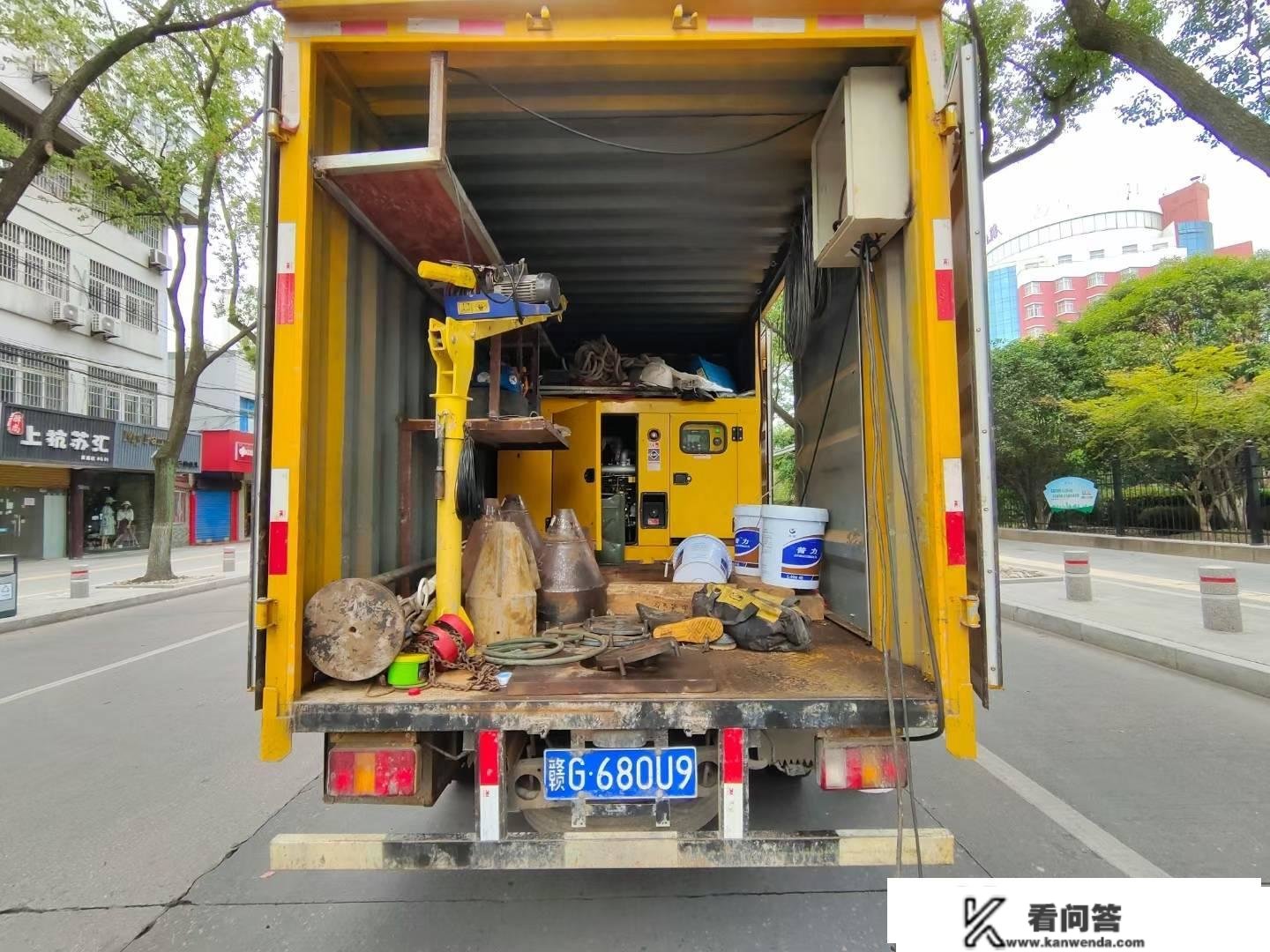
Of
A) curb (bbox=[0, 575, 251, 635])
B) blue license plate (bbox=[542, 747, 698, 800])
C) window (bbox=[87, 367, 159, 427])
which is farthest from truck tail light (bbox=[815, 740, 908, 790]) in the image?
window (bbox=[87, 367, 159, 427])

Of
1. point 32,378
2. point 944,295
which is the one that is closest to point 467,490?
point 944,295

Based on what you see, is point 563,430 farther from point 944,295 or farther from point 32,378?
point 32,378

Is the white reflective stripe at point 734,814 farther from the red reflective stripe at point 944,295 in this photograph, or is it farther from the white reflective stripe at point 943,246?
the white reflective stripe at point 943,246

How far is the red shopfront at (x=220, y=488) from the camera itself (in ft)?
80.3

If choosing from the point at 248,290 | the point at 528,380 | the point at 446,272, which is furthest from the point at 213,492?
the point at 446,272

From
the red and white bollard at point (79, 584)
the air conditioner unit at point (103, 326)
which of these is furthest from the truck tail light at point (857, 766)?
the air conditioner unit at point (103, 326)

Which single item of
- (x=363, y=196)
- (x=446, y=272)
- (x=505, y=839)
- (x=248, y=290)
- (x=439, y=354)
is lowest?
(x=505, y=839)

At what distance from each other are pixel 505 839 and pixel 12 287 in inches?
908

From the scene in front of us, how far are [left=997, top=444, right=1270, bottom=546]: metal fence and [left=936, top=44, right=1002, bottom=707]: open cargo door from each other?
A: 44.1 feet

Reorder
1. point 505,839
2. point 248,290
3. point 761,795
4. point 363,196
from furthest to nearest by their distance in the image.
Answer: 1. point 248,290
2. point 761,795
3. point 363,196
4. point 505,839

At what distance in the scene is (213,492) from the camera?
1009 inches

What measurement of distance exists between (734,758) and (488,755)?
766mm

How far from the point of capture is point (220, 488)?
25.9 metres

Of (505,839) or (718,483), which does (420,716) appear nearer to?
(505,839)
